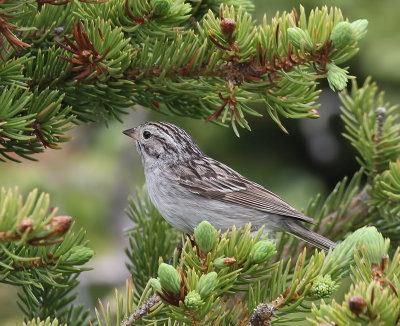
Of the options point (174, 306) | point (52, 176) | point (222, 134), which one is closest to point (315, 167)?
point (222, 134)

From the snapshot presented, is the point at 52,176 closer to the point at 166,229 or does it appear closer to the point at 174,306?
the point at 166,229

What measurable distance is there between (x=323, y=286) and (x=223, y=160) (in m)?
5.30

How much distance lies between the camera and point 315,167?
25.1ft

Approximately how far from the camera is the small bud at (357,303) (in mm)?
1646

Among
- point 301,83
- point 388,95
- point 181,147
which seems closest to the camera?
point 301,83

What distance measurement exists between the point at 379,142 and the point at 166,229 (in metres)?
1.21

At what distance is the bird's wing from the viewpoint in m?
4.19

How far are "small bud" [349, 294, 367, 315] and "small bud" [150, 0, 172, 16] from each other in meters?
1.31

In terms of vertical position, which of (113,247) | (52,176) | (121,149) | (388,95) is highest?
(388,95)

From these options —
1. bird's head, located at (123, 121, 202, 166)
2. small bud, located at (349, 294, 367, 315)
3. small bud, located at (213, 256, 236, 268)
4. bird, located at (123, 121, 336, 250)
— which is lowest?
small bud, located at (349, 294, 367, 315)

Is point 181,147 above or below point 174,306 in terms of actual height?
above

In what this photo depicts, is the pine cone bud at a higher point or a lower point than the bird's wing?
higher

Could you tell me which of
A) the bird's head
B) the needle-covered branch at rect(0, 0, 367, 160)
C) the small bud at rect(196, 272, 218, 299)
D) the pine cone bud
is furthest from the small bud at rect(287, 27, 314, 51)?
the bird's head

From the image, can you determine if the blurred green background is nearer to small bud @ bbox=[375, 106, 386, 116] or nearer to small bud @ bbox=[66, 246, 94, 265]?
small bud @ bbox=[375, 106, 386, 116]
